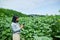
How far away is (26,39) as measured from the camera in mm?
9609

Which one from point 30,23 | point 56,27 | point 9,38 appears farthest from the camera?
point 56,27

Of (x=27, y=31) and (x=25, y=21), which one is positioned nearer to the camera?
(x=27, y=31)

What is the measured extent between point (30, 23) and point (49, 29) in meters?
1.01

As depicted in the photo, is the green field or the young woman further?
the green field

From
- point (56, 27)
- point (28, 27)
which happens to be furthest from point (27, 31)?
point (56, 27)

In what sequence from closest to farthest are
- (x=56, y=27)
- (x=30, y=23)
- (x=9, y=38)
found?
(x=9, y=38)
(x=30, y=23)
(x=56, y=27)

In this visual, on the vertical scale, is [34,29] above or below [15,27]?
below

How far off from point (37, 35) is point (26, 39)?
22.8 inches

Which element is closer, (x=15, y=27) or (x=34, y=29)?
(x=15, y=27)

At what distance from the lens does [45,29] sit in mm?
10781

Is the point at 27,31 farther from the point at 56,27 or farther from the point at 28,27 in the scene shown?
the point at 56,27

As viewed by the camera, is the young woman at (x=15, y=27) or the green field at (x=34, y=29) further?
the green field at (x=34, y=29)

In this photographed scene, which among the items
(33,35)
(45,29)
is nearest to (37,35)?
(33,35)

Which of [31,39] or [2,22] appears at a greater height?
[2,22]
